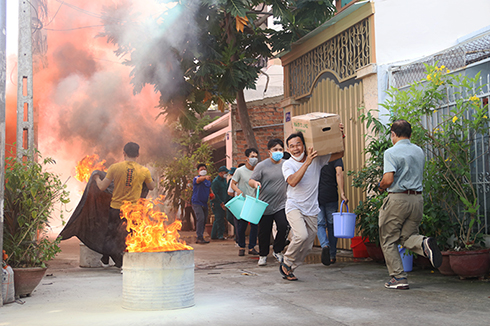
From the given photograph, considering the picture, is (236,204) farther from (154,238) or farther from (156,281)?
(156,281)

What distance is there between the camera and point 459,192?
6328 millimetres

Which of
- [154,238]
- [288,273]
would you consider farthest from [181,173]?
[154,238]

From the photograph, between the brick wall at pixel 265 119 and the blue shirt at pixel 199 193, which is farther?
the brick wall at pixel 265 119

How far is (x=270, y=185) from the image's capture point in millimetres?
7832

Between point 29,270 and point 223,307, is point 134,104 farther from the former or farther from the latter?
point 223,307

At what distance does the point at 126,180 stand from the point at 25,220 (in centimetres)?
197

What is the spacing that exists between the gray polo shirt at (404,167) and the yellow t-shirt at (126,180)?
11.7ft

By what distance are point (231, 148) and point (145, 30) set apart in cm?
673

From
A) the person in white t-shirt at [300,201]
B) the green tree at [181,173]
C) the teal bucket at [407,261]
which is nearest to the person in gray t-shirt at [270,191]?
the person in white t-shirt at [300,201]

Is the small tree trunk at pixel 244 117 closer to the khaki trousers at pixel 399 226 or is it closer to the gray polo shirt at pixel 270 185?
the gray polo shirt at pixel 270 185

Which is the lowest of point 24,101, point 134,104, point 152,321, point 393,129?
point 152,321

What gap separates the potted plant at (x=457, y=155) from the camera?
5.98 metres

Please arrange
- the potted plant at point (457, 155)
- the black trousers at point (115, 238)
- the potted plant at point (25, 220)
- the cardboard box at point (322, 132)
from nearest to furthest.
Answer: the potted plant at point (25, 220), the cardboard box at point (322, 132), the potted plant at point (457, 155), the black trousers at point (115, 238)

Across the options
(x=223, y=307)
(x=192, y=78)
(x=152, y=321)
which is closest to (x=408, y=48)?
(x=192, y=78)
